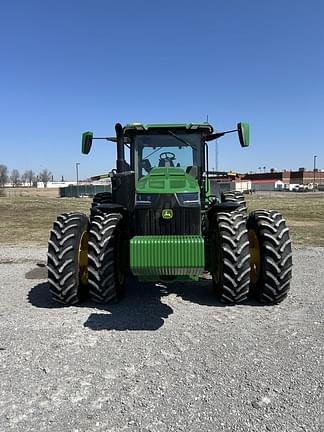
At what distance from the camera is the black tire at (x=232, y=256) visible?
536 centimetres

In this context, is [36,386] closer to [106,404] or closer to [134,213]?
[106,404]

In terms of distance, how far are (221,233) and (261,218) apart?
0.89 meters

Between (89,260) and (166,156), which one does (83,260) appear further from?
(166,156)

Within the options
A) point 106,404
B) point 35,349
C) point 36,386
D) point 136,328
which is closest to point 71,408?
point 106,404

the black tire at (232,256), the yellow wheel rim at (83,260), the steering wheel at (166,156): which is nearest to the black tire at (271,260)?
the black tire at (232,256)

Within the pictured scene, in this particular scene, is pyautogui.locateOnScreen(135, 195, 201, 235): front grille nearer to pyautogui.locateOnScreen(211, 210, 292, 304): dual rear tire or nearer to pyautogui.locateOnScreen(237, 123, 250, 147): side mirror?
pyautogui.locateOnScreen(211, 210, 292, 304): dual rear tire

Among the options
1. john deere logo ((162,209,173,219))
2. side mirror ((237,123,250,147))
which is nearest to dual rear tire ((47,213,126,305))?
john deere logo ((162,209,173,219))

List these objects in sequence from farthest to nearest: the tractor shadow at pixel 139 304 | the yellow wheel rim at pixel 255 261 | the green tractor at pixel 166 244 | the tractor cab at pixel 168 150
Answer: the tractor cab at pixel 168 150 < the yellow wheel rim at pixel 255 261 < the tractor shadow at pixel 139 304 < the green tractor at pixel 166 244

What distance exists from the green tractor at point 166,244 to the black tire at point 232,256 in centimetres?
1

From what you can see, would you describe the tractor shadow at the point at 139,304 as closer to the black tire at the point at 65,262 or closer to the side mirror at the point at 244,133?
the black tire at the point at 65,262

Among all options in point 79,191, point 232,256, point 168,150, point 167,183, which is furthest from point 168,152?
point 79,191

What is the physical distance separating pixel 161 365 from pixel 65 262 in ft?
7.50

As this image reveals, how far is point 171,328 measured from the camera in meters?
4.97

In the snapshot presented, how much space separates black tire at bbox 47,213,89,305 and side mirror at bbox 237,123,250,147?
9.30 ft
